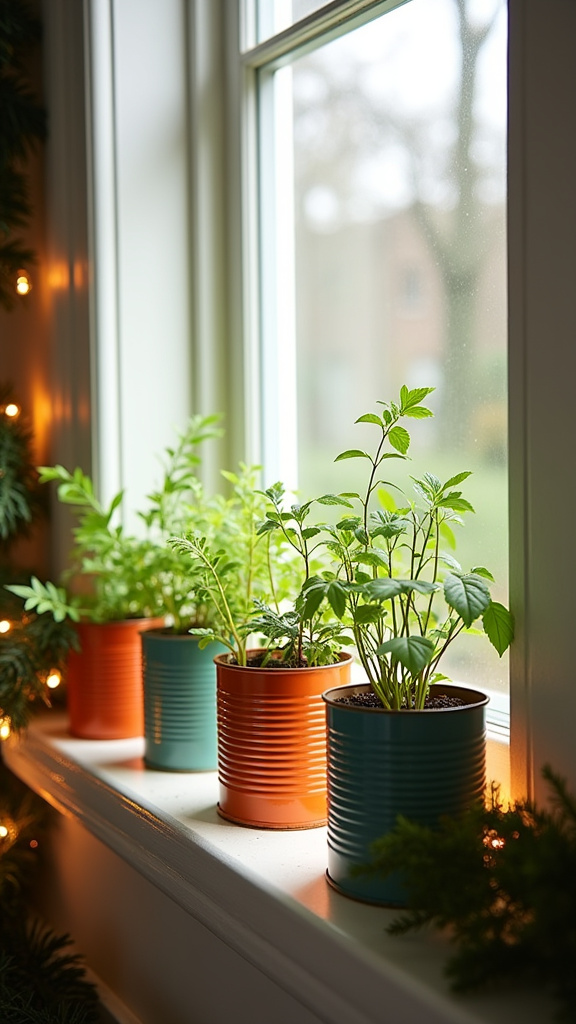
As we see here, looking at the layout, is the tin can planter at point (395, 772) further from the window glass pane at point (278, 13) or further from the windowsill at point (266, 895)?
the window glass pane at point (278, 13)

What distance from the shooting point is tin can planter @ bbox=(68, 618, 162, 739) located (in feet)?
4.60

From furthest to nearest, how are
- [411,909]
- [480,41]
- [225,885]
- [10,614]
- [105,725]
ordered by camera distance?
1. [10,614]
2. [105,725]
3. [480,41]
4. [225,885]
5. [411,909]

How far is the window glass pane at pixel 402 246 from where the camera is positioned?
1.06 m

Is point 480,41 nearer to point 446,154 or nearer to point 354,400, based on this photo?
point 446,154

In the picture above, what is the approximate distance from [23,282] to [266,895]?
1.12 meters

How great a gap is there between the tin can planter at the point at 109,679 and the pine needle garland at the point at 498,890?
2.30ft

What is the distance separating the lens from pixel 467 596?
Result: 83cm

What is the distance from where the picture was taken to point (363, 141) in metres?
1.27

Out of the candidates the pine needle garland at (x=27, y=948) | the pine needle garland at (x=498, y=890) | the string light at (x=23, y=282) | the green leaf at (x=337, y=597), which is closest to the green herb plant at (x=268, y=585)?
the green leaf at (x=337, y=597)

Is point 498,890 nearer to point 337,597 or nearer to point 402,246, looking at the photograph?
point 337,597

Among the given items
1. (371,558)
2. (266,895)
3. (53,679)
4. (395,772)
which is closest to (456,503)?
(371,558)

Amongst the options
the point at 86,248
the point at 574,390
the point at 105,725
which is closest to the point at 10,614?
the point at 105,725

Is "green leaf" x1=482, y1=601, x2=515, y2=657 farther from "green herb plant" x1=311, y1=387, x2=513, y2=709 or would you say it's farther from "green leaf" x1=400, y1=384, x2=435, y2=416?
"green leaf" x1=400, y1=384, x2=435, y2=416

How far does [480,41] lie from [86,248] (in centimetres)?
68
